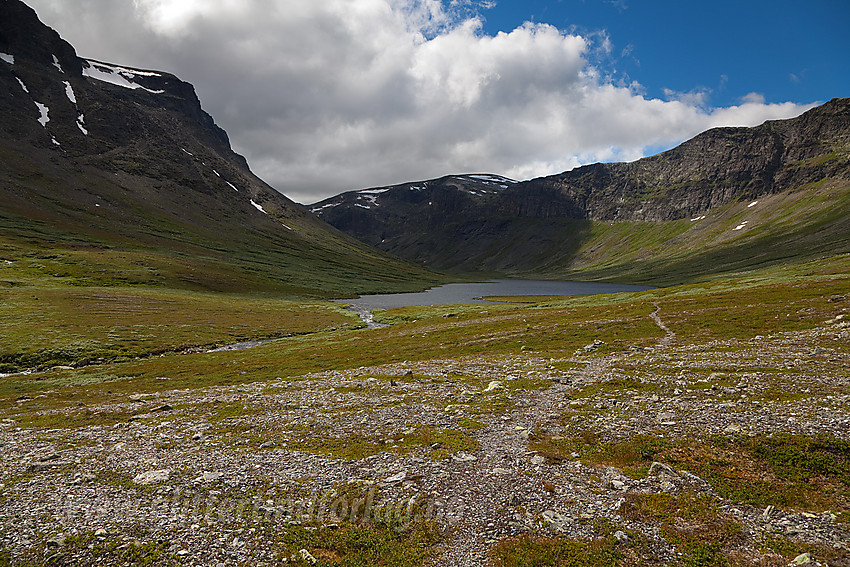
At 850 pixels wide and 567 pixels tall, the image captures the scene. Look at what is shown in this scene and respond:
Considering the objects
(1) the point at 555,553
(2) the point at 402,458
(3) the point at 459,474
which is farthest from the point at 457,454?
(1) the point at 555,553

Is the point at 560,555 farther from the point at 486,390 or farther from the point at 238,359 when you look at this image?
the point at 238,359

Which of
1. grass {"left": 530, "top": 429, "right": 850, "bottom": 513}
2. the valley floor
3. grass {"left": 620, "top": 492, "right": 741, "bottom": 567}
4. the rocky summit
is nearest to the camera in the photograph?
grass {"left": 620, "top": 492, "right": 741, "bottom": 567}

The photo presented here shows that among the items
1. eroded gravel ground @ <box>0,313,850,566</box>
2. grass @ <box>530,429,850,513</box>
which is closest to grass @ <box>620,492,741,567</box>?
eroded gravel ground @ <box>0,313,850,566</box>

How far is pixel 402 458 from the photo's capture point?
16453 millimetres

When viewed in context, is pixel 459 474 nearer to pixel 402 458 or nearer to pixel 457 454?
pixel 457 454

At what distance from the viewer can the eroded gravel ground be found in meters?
11.5

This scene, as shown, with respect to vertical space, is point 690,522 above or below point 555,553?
below

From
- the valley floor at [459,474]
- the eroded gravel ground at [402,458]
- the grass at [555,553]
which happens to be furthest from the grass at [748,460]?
the grass at [555,553]

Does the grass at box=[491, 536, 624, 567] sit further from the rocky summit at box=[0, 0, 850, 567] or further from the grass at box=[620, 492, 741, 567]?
the grass at box=[620, 492, 741, 567]

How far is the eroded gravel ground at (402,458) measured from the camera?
454 inches

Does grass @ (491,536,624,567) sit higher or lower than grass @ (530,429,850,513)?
higher

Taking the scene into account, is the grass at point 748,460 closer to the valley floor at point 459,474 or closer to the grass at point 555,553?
the valley floor at point 459,474

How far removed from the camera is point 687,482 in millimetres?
13266

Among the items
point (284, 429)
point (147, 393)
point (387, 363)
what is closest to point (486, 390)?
point (284, 429)
